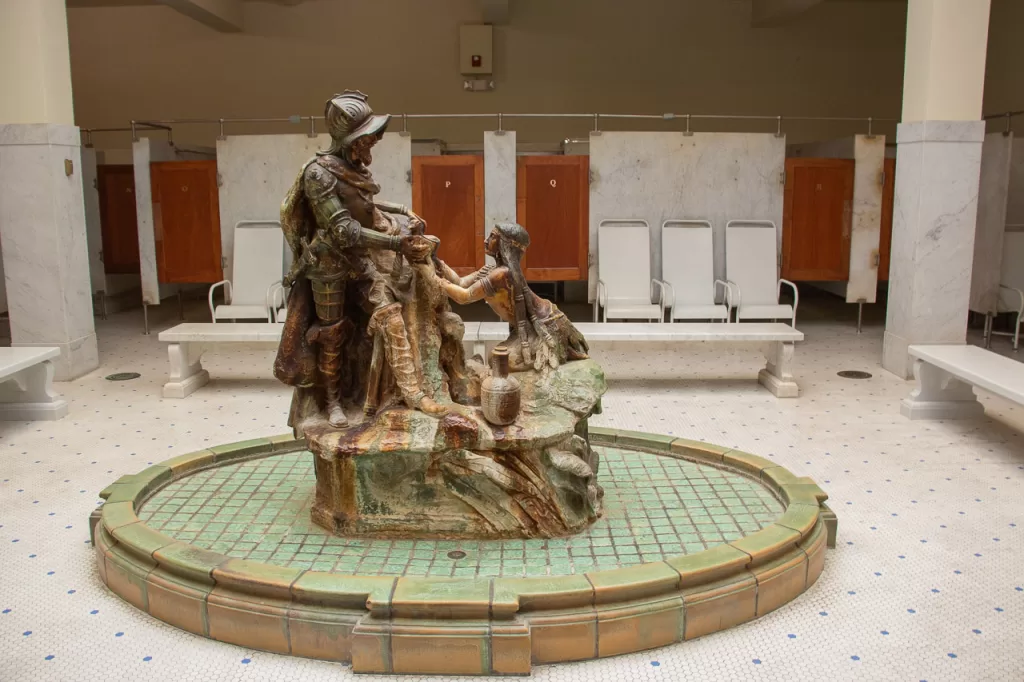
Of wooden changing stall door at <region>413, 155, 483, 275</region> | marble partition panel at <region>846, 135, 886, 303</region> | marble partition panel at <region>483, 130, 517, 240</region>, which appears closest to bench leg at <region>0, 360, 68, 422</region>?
wooden changing stall door at <region>413, 155, 483, 275</region>

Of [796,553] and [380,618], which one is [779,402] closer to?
[796,553]

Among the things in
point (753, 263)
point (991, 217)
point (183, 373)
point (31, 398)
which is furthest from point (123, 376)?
point (991, 217)

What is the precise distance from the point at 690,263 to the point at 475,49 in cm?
541

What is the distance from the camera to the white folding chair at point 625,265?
9.65 meters

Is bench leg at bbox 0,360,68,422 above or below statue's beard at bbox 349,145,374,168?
below

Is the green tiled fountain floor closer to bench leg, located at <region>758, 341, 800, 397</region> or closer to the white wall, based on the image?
bench leg, located at <region>758, 341, 800, 397</region>

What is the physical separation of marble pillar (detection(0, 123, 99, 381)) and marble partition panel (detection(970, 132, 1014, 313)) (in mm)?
8650

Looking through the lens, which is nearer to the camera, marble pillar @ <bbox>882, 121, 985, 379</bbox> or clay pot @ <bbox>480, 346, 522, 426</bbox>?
clay pot @ <bbox>480, 346, 522, 426</bbox>

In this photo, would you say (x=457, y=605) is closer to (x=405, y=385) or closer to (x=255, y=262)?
(x=405, y=385)

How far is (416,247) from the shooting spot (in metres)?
4.38

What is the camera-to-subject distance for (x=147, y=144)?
995 cm

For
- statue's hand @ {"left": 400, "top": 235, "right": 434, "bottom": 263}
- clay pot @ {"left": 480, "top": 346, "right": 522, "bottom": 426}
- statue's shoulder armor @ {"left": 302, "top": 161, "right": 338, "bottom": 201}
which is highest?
statue's shoulder armor @ {"left": 302, "top": 161, "right": 338, "bottom": 201}

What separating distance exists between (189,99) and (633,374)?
8.86 metres

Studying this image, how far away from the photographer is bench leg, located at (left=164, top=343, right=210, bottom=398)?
25.1 feet
